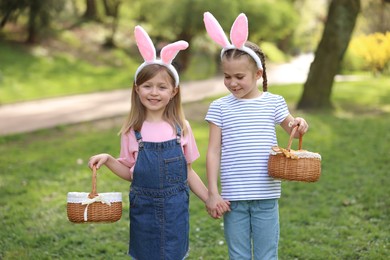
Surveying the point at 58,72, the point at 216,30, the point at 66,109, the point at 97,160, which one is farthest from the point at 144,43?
the point at 58,72

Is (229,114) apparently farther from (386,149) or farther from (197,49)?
(197,49)

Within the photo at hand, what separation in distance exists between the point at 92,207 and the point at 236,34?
1.11 metres

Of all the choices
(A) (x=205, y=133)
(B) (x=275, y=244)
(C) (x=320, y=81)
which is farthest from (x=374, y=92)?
(B) (x=275, y=244)

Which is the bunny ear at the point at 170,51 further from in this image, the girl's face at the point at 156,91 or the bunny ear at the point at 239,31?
the bunny ear at the point at 239,31

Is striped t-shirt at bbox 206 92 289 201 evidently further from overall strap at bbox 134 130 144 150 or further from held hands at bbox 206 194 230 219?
overall strap at bbox 134 130 144 150

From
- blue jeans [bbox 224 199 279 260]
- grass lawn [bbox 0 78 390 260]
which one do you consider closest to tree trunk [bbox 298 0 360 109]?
grass lawn [bbox 0 78 390 260]

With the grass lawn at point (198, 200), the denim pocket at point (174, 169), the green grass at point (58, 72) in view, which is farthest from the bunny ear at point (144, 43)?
the green grass at point (58, 72)

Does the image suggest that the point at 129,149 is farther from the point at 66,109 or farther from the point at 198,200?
the point at 66,109

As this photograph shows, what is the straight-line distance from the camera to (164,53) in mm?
2844

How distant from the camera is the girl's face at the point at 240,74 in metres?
2.90

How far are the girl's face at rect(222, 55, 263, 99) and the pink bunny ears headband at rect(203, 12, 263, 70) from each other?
4 cm

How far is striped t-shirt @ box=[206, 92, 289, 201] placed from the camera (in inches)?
115

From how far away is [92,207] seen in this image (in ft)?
8.91

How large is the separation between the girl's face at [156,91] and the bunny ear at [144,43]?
112 mm
